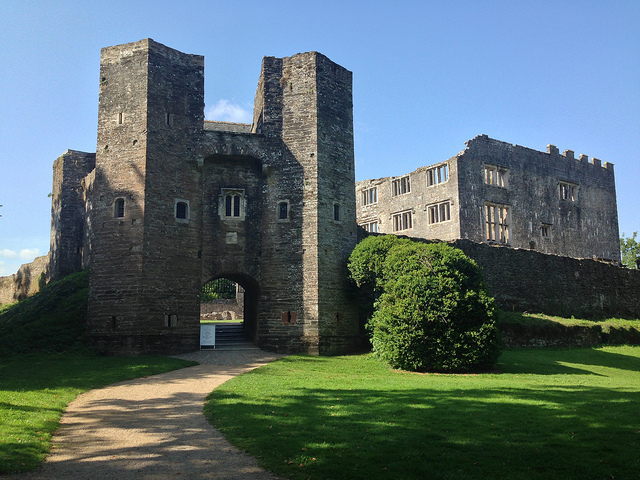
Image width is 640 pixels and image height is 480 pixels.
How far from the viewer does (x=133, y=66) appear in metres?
23.5

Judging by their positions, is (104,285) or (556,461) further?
(104,285)

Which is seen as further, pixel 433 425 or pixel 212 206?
pixel 212 206

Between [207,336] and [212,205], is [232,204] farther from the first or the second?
[207,336]

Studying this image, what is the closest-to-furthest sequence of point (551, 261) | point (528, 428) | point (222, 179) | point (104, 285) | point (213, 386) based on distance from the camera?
point (528, 428) < point (213, 386) < point (104, 285) < point (222, 179) < point (551, 261)

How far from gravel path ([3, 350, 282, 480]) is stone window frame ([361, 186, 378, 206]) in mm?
32172

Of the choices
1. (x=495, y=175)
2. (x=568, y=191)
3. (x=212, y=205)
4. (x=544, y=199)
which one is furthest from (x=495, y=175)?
(x=212, y=205)

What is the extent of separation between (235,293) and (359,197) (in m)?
13.9

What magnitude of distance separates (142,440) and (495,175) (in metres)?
36.4

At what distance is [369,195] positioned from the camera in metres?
45.7

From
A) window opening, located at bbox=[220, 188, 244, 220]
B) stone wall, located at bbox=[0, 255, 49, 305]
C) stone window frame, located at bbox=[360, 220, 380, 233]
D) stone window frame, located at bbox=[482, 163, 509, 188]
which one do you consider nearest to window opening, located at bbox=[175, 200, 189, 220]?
window opening, located at bbox=[220, 188, 244, 220]

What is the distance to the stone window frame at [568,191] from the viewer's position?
1773 inches

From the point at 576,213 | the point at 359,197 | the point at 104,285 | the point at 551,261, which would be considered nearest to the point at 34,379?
the point at 104,285

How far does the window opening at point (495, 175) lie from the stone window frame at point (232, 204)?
22152 mm

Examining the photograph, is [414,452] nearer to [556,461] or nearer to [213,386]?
[556,461]
